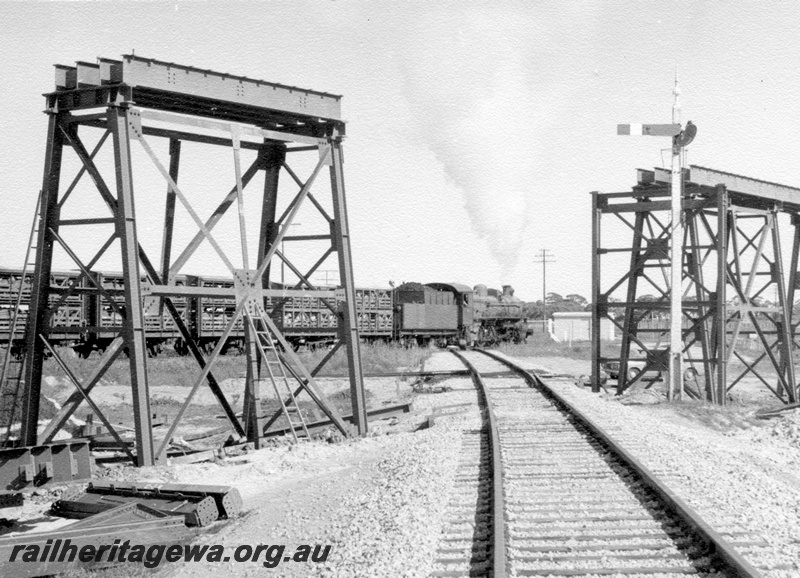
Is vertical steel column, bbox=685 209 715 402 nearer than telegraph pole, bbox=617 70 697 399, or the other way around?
telegraph pole, bbox=617 70 697 399

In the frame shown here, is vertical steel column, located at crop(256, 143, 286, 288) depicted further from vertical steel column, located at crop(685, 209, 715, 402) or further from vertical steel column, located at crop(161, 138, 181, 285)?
vertical steel column, located at crop(685, 209, 715, 402)

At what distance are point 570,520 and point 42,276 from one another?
23.0ft

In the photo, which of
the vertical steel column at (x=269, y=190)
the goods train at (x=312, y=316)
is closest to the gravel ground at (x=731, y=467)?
the vertical steel column at (x=269, y=190)

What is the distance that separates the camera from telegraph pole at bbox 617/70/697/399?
48.4 feet

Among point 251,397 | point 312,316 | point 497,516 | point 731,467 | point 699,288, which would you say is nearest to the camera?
point 497,516

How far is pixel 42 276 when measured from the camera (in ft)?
31.1

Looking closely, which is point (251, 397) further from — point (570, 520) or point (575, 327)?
point (575, 327)

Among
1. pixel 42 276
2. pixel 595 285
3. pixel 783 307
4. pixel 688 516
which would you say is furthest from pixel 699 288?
pixel 42 276

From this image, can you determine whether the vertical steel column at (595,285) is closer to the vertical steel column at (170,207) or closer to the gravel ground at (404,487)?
the gravel ground at (404,487)

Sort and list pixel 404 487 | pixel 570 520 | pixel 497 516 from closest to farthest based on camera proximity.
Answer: pixel 497 516, pixel 570 520, pixel 404 487

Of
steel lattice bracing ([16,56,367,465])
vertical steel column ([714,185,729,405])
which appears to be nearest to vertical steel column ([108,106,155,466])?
steel lattice bracing ([16,56,367,465])

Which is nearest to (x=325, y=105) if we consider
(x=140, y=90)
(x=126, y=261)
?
(x=140, y=90)

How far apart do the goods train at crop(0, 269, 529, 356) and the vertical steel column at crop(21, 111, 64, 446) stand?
33.7ft

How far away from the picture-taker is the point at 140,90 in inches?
365
